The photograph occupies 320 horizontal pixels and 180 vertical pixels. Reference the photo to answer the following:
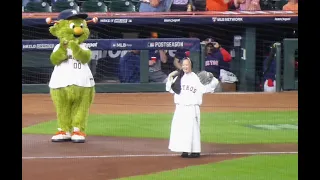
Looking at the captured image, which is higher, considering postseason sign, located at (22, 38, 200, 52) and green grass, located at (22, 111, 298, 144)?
postseason sign, located at (22, 38, 200, 52)

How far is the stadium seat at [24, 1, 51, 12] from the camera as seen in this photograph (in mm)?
19844

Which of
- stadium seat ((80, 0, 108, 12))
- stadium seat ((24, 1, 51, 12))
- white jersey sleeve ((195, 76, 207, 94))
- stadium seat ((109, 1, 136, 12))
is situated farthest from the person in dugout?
white jersey sleeve ((195, 76, 207, 94))

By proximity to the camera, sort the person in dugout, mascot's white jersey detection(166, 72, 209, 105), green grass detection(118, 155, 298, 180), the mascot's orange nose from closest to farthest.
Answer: green grass detection(118, 155, 298, 180) → mascot's white jersey detection(166, 72, 209, 105) → the mascot's orange nose → the person in dugout

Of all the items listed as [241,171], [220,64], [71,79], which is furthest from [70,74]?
[220,64]

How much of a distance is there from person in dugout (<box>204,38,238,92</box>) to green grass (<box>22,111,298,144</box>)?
2.97 meters

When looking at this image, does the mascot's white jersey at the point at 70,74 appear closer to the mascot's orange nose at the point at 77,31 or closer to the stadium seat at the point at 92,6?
the mascot's orange nose at the point at 77,31

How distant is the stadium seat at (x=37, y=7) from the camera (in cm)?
1984

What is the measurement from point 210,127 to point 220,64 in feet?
16.1

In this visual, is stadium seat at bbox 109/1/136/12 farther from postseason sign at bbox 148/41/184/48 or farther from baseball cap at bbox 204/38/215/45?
baseball cap at bbox 204/38/215/45

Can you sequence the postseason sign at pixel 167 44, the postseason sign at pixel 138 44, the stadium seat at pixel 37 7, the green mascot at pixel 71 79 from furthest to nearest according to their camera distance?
the stadium seat at pixel 37 7, the postseason sign at pixel 167 44, the postseason sign at pixel 138 44, the green mascot at pixel 71 79

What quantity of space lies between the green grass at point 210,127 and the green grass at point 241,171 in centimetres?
187

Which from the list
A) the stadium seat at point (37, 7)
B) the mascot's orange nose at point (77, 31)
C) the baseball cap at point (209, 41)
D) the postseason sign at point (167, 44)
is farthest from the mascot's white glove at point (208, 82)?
the stadium seat at point (37, 7)
